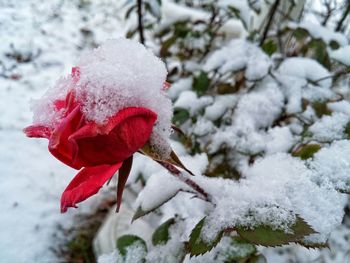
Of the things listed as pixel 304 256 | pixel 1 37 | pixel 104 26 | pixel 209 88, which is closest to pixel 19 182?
pixel 209 88

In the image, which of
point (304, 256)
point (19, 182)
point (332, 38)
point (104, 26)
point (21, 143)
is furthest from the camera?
point (104, 26)

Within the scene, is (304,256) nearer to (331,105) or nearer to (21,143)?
(331,105)

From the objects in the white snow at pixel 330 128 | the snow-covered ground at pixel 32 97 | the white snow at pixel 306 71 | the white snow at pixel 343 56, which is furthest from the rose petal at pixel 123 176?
the snow-covered ground at pixel 32 97

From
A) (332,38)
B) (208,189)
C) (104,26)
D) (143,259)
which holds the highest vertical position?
(332,38)

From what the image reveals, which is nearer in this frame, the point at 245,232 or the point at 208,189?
the point at 245,232

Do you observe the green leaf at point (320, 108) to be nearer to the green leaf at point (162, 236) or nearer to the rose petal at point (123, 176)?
the green leaf at point (162, 236)

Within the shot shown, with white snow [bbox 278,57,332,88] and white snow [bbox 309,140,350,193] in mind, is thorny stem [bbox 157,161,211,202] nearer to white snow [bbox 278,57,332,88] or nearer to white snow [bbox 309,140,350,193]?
white snow [bbox 309,140,350,193]

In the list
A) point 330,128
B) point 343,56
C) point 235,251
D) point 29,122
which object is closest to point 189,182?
point 235,251
